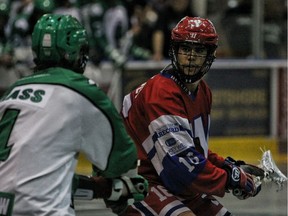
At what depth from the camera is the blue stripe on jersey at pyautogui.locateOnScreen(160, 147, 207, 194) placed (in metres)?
5.62

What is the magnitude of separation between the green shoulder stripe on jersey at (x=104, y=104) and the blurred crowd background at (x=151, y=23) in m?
8.69

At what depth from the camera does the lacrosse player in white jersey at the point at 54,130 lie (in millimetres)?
4453

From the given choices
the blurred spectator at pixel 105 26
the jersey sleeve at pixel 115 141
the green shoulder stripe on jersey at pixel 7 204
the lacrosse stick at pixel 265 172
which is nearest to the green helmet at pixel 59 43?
the jersey sleeve at pixel 115 141

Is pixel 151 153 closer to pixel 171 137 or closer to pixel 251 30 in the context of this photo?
pixel 171 137

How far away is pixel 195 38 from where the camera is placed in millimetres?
5898

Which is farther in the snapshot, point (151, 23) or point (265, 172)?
point (151, 23)

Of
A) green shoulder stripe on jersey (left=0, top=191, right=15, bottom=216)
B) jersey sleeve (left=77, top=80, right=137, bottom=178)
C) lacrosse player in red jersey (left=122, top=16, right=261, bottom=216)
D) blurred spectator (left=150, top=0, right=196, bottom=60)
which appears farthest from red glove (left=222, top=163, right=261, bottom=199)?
blurred spectator (left=150, top=0, right=196, bottom=60)

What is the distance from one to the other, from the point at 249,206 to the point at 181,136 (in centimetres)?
489

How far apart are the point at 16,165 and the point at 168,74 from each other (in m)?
1.60

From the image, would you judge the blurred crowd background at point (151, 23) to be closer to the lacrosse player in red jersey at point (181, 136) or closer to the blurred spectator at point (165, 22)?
the blurred spectator at point (165, 22)

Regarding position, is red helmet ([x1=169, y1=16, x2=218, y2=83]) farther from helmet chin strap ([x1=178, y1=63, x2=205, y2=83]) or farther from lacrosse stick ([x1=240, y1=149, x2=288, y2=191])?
lacrosse stick ([x1=240, y1=149, x2=288, y2=191])

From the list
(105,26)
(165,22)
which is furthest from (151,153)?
(105,26)

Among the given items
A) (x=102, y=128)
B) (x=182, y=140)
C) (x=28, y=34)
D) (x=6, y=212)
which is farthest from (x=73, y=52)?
(x=28, y=34)

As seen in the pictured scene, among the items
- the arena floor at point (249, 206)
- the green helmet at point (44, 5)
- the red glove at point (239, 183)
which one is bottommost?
the arena floor at point (249, 206)
